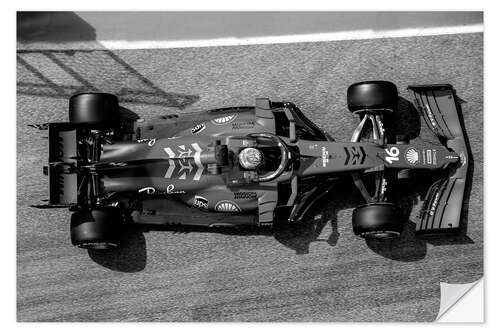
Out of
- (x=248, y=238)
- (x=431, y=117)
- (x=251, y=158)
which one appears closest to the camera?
(x=251, y=158)

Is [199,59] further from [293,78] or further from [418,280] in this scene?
[418,280]

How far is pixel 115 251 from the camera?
6059mm

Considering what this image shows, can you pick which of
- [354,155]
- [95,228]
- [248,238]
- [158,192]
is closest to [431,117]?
[354,155]

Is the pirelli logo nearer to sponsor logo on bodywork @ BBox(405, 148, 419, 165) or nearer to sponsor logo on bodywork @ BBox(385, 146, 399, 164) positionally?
sponsor logo on bodywork @ BBox(385, 146, 399, 164)

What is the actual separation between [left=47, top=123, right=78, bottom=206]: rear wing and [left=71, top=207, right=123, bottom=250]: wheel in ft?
0.68

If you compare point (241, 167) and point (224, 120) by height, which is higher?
point (224, 120)

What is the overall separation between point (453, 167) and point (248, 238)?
217 centimetres

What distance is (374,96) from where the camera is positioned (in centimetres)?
561

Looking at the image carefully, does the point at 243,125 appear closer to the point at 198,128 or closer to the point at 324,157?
the point at 198,128

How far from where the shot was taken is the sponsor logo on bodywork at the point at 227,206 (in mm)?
5621

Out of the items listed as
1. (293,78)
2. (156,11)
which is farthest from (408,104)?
(156,11)

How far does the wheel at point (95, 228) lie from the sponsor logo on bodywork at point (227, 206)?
1.02m

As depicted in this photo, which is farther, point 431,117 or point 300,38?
point 300,38

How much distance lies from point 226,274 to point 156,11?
2.90 meters
